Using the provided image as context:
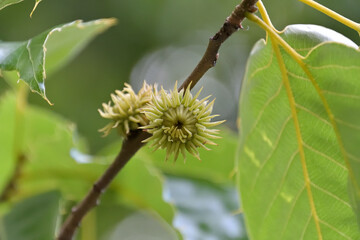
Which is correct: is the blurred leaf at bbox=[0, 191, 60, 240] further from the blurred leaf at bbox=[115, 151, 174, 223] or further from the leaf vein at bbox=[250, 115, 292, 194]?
the leaf vein at bbox=[250, 115, 292, 194]

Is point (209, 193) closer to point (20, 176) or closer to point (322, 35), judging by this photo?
point (20, 176)

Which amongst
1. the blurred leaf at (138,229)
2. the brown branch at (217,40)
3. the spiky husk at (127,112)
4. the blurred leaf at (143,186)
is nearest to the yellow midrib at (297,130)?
the brown branch at (217,40)

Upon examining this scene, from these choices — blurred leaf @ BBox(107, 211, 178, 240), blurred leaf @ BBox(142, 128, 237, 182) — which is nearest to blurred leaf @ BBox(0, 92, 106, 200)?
Result: blurred leaf @ BBox(142, 128, 237, 182)

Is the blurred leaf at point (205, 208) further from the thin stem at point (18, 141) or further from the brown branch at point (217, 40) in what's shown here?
the brown branch at point (217, 40)

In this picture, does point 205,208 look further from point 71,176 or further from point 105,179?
point 105,179

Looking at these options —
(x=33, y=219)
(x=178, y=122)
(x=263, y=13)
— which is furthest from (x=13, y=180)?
(x=263, y=13)

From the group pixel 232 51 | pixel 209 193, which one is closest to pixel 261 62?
pixel 209 193
